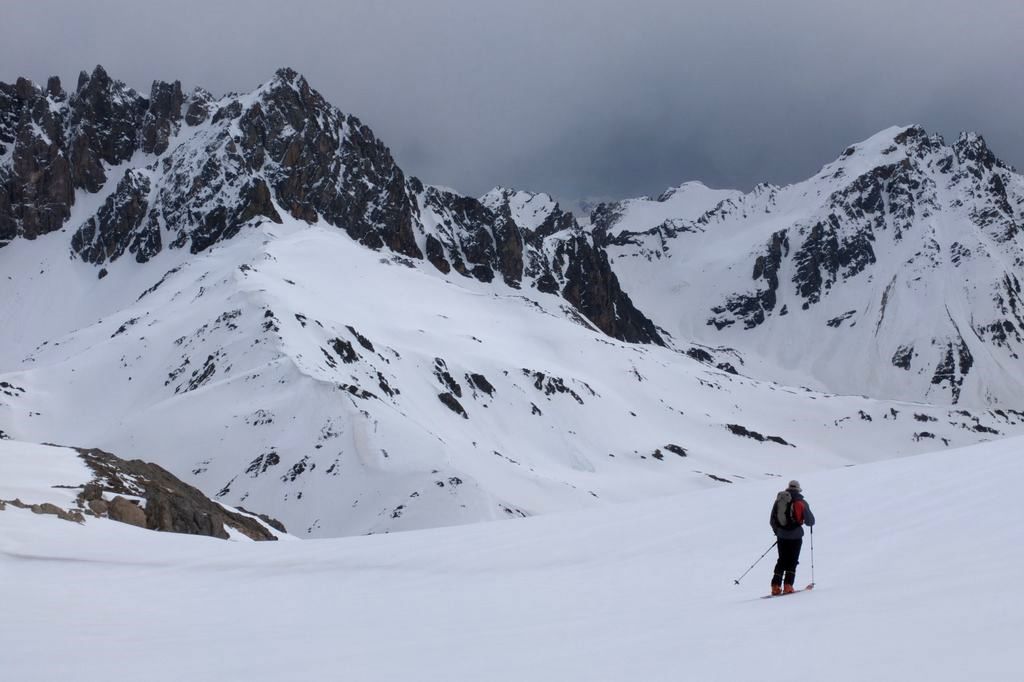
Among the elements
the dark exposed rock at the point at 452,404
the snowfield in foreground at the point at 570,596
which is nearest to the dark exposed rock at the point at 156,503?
the snowfield in foreground at the point at 570,596

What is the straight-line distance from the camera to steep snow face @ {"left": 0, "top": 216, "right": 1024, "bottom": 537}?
195ft

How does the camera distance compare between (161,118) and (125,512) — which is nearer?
(125,512)

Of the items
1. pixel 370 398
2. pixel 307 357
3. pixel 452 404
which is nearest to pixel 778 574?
pixel 370 398

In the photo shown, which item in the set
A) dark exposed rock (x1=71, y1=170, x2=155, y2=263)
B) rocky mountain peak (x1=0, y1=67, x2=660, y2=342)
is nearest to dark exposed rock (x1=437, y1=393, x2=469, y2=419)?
rocky mountain peak (x1=0, y1=67, x2=660, y2=342)

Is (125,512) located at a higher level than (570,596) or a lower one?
higher

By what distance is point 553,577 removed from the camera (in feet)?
44.2

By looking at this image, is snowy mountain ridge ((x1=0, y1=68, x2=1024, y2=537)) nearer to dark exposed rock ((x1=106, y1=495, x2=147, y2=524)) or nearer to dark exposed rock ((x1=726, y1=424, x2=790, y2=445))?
dark exposed rock ((x1=726, y1=424, x2=790, y2=445))

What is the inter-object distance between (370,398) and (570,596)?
186 ft

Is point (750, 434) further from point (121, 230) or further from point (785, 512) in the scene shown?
point (785, 512)

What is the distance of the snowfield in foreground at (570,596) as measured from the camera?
737cm

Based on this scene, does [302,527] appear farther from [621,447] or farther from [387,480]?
[621,447]

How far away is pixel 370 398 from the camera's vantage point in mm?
67562

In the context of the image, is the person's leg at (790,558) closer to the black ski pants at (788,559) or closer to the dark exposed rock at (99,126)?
the black ski pants at (788,559)

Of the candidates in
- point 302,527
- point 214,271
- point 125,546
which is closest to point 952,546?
point 125,546
